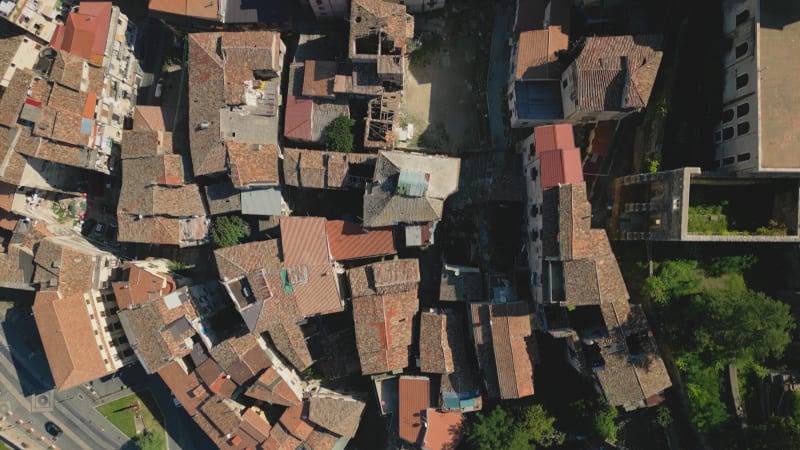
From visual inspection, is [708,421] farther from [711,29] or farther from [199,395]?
[199,395]

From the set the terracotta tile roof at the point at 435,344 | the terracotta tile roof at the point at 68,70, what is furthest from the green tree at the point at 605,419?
the terracotta tile roof at the point at 68,70

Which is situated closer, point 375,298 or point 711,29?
point 711,29

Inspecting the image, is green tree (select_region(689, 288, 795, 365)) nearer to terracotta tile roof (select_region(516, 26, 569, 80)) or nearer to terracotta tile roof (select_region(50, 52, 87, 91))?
terracotta tile roof (select_region(516, 26, 569, 80))

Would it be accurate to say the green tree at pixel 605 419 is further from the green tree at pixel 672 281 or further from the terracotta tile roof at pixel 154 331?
the terracotta tile roof at pixel 154 331

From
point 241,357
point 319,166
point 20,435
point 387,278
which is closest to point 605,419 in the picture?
point 387,278

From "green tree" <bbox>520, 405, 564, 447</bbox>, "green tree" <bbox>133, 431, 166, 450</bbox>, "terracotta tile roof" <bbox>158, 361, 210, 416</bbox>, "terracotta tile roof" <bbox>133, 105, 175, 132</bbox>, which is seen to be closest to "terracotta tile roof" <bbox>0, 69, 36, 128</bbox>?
"terracotta tile roof" <bbox>133, 105, 175, 132</bbox>

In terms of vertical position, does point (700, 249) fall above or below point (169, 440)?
A: above

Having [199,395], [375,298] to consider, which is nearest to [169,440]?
[199,395]

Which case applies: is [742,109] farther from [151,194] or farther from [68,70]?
[68,70]
